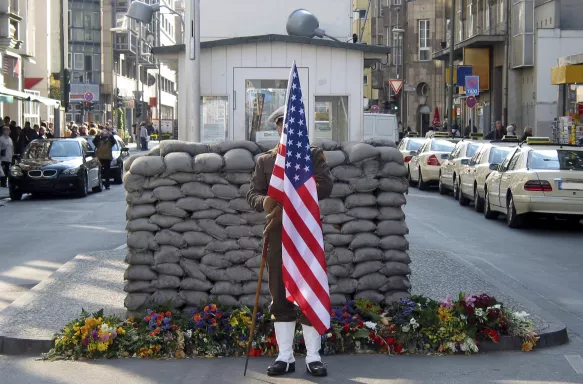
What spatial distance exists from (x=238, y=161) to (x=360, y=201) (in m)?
1.10

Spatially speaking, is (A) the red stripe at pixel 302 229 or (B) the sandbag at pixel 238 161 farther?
(B) the sandbag at pixel 238 161

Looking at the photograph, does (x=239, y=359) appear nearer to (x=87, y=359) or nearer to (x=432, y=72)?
(x=87, y=359)

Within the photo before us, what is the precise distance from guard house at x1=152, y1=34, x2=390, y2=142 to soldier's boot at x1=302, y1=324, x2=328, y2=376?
7.95m

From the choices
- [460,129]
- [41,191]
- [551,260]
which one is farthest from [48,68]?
[551,260]

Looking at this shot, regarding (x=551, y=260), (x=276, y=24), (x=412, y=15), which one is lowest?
(x=551, y=260)

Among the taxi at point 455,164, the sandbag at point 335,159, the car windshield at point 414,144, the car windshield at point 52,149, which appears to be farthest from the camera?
the car windshield at point 414,144

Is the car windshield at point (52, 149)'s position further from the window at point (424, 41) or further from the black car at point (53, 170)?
the window at point (424, 41)

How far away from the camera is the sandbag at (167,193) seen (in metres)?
9.39

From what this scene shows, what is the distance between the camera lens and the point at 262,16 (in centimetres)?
1750

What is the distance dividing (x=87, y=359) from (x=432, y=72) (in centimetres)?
7433

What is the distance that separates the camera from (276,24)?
696 inches

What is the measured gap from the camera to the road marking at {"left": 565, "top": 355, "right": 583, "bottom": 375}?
26.3ft

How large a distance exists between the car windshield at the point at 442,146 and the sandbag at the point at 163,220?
23228 mm

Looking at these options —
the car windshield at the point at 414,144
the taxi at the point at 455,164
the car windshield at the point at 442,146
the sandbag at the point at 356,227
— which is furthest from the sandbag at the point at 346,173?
the car windshield at the point at 414,144
